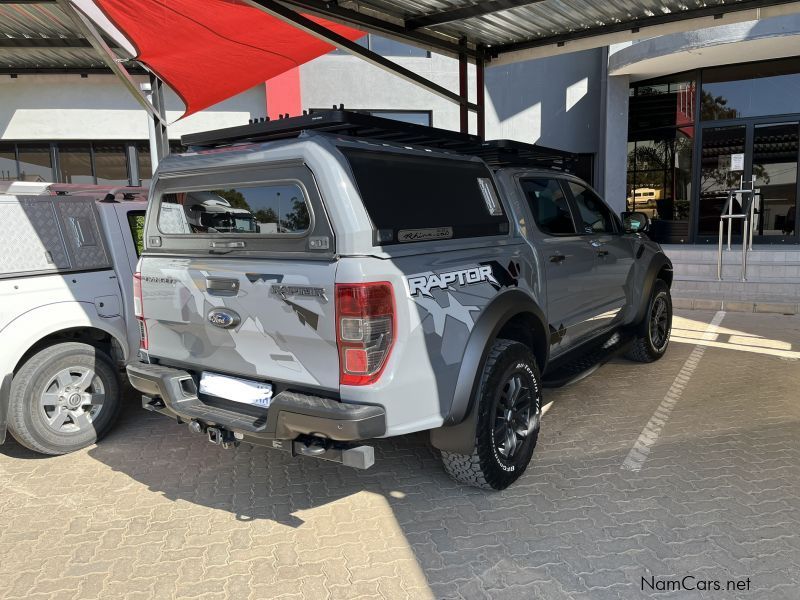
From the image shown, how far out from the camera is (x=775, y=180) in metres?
12.9

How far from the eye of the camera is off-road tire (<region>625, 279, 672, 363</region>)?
225 inches

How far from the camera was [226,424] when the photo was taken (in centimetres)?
304

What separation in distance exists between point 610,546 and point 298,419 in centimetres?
170

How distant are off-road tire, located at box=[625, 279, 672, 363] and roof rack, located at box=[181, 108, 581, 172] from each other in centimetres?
218

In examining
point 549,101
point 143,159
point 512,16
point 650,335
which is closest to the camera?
point 650,335

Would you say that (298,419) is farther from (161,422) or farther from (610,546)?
(161,422)

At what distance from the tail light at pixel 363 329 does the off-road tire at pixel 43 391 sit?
2502 mm

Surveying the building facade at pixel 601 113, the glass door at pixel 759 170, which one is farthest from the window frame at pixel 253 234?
the glass door at pixel 759 170

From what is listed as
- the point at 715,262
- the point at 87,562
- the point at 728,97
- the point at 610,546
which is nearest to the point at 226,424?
the point at 87,562

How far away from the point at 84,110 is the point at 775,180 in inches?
585

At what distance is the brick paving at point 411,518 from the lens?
2805mm

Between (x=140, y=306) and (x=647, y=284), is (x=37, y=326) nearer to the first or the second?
(x=140, y=306)

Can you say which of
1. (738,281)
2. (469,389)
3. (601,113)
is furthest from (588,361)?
(601,113)

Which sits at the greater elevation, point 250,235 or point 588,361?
point 250,235
